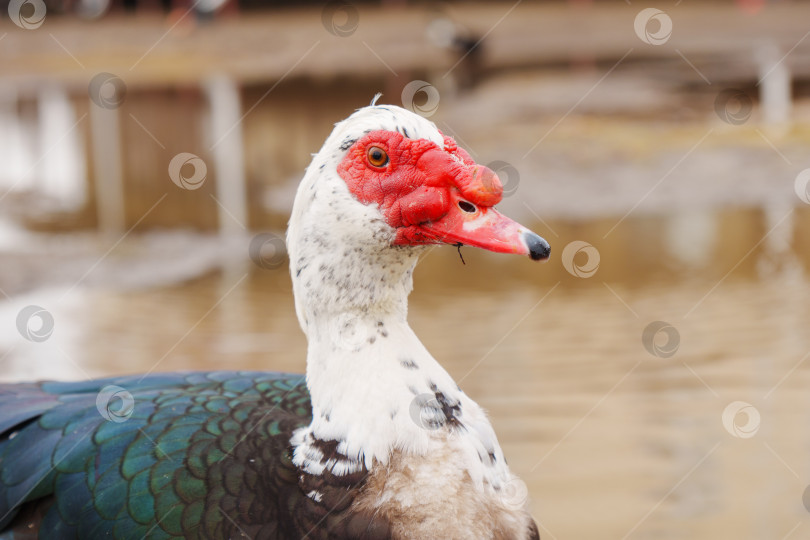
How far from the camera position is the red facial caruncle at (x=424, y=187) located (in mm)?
2275

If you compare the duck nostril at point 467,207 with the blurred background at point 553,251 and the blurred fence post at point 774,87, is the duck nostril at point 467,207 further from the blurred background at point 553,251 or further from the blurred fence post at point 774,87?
the blurred fence post at point 774,87

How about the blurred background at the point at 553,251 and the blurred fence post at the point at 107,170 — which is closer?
the blurred background at the point at 553,251

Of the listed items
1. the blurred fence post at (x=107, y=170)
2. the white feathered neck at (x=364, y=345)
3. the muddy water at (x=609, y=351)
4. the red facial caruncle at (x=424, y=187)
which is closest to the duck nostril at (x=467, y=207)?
the red facial caruncle at (x=424, y=187)

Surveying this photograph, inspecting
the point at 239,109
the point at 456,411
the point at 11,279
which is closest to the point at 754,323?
the point at 456,411

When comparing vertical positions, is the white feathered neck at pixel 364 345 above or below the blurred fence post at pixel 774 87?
below

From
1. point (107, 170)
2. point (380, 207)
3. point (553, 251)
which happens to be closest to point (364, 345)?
point (380, 207)

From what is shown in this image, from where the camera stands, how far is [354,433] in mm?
2312

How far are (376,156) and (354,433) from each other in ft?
2.16

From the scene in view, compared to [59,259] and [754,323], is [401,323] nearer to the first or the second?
[754,323]

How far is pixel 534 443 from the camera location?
404 centimetres

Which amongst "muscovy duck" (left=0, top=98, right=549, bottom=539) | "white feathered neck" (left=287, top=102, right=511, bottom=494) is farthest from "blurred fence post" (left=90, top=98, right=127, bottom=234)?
"white feathered neck" (left=287, top=102, right=511, bottom=494)

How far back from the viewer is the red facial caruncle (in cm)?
228

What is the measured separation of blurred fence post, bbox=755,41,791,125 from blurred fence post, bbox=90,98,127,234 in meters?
6.62

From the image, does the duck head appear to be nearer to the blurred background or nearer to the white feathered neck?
the white feathered neck
